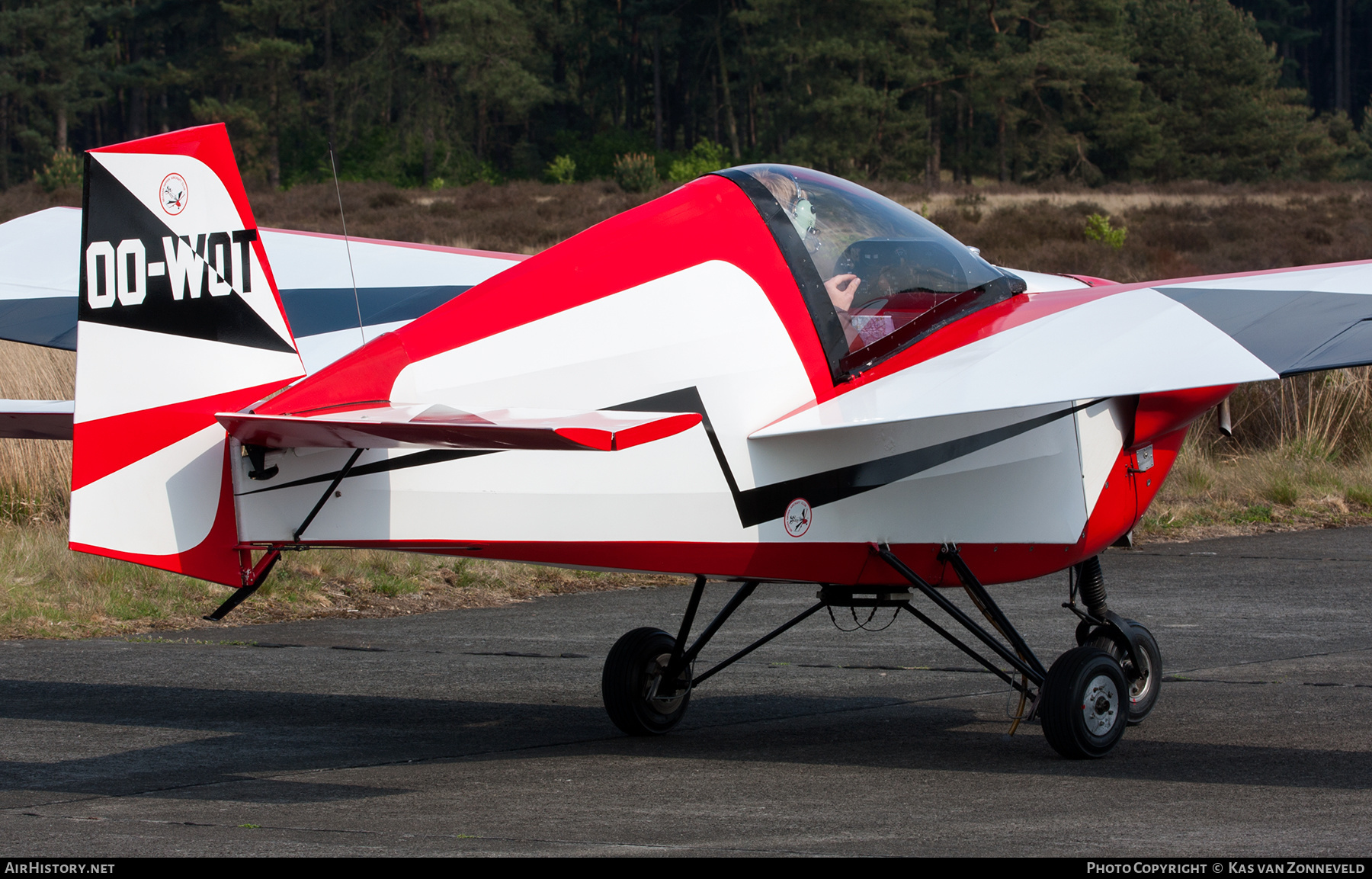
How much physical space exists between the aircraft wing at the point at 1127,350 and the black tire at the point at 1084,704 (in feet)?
4.26

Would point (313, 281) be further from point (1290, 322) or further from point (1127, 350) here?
point (1290, 322)

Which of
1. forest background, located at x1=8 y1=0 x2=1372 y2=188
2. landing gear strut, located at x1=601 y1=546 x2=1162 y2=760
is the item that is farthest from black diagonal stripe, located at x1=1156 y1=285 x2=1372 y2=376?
forest background, located at x1=8 y1=0 x2=1372 y2=188

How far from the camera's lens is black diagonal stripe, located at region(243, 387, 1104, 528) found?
549cm

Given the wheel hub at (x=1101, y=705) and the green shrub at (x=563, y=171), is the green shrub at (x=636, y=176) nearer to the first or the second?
the green shrub at (x=563, y=171)

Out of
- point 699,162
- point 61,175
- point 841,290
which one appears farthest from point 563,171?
point 841,290

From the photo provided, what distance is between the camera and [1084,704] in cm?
623

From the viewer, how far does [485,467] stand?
5523mm

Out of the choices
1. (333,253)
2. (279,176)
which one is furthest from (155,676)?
(279,176)

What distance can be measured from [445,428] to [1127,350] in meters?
2.78

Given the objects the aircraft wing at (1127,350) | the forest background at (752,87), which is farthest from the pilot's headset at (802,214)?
the forest background at (752,87)

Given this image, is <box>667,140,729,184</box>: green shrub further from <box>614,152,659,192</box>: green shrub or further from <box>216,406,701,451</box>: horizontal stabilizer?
<box>216,406,701,451</box>: horizontal stabilizer

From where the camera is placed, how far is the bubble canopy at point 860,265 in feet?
19.8

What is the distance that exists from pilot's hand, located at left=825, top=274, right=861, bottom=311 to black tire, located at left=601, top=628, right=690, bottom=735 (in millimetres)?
2001
